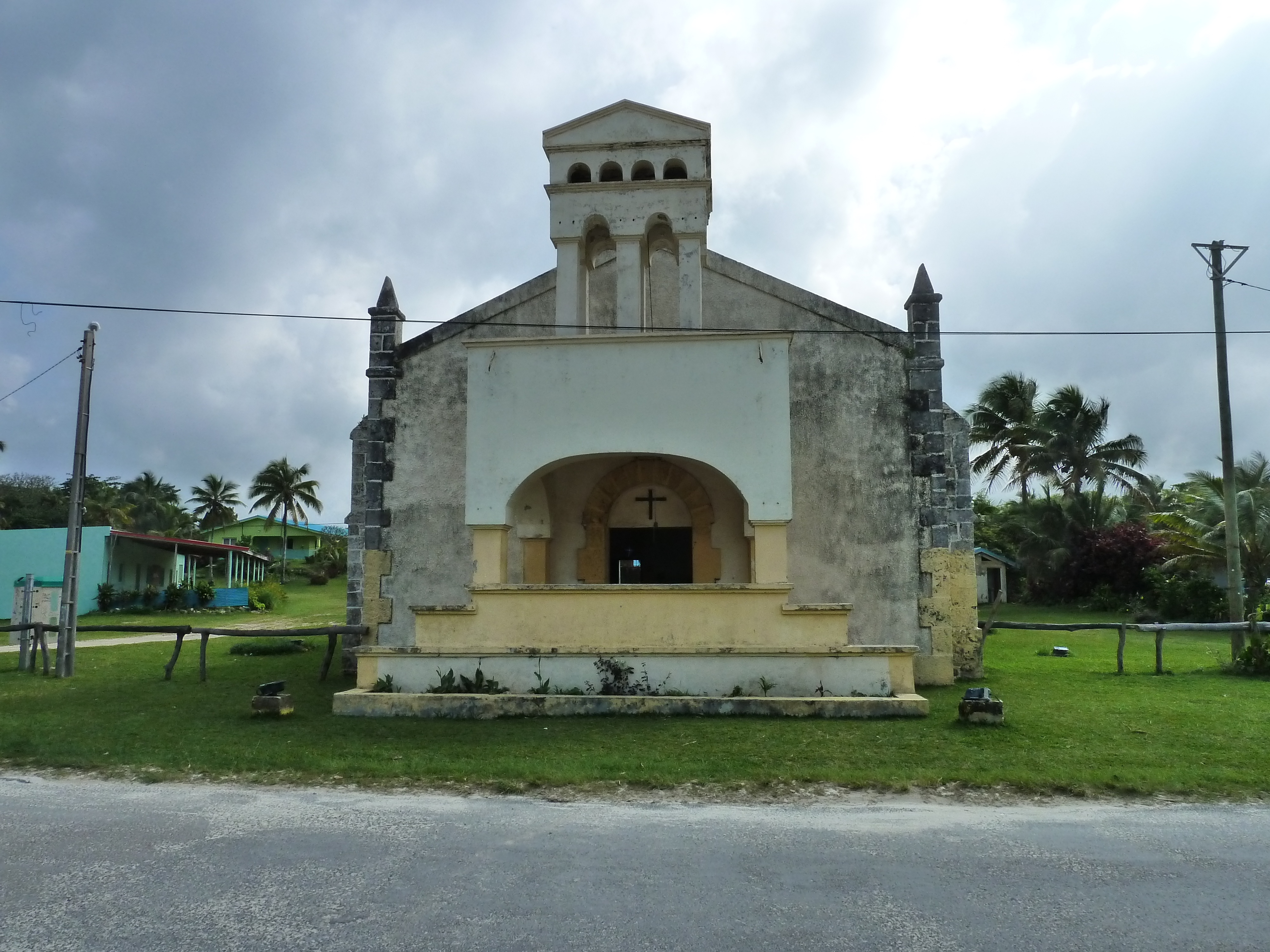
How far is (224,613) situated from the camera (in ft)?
104

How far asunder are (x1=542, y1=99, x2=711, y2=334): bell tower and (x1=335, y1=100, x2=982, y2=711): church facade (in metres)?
0.03

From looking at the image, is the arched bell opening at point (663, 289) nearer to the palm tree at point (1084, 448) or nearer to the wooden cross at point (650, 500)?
the wooden cross at point (650, 500)

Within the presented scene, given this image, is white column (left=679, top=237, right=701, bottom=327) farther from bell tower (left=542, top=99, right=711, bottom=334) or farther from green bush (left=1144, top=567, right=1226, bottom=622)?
green bush (left=1144, top=567, right=1226, bottom=622)

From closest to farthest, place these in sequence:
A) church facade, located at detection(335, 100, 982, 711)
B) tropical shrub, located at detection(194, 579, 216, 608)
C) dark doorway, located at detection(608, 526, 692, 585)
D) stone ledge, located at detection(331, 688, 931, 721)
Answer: stone ledge, located at detection(331, 688, 931, 721), church facade, located at detection(335, 100, 982, 711), dark doorway, located at detection(608, 526, 692, 585), tropical shrub, located at detection(194, 579, 216, 608)

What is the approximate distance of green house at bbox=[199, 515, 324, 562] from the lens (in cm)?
5866

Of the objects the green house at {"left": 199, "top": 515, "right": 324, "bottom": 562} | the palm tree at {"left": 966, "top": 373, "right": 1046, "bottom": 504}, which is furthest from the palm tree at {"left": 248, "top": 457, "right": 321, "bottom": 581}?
the palm tree at {"left": 966, "top": 373, "right": 1046, "bottom": 504}

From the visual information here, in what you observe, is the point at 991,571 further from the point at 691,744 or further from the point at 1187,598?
the point at 691,744

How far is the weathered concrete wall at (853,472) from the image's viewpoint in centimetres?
1270

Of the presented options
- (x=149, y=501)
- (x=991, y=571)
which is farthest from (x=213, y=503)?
(x=991, y=571)

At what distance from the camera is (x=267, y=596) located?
34.2m

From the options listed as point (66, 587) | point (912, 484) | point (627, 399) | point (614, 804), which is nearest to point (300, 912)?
point (614, 804)

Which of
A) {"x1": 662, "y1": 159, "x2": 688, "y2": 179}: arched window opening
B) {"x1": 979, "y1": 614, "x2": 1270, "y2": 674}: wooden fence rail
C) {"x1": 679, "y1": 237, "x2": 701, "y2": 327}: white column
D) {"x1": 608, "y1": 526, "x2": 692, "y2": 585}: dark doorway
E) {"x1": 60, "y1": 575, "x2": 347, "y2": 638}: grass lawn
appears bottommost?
{"x1": 60, "y1": 575, "x2": 347, "y2": 638}: grass lawn

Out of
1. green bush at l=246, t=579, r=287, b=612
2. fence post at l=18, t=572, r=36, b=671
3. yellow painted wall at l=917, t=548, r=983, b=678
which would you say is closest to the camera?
yellow painted wall at l=917, t=548, r=983, b=678

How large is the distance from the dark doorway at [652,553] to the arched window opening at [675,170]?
15.2 feet
